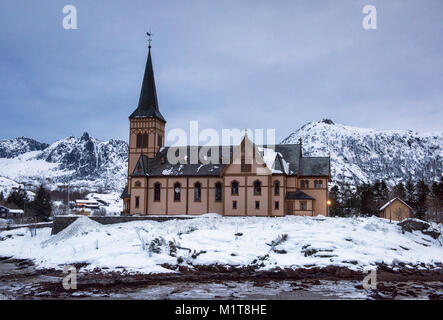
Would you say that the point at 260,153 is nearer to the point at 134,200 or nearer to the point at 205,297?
the point at 134,200

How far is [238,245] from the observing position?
121 feet

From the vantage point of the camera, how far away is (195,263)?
3353 cm

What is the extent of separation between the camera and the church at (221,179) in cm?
5216

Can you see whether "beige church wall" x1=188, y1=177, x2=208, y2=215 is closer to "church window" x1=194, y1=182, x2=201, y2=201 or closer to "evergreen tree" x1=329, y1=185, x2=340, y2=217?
"church window" x1=194, y1=182, x2=201, y2=201

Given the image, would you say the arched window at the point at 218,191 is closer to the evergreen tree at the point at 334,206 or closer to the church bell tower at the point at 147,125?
the church bell tower at the point at 147,125

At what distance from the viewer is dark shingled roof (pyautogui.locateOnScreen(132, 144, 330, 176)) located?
5531 cm

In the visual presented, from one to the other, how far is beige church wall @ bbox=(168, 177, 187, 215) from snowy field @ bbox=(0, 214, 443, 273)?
29.2 feet

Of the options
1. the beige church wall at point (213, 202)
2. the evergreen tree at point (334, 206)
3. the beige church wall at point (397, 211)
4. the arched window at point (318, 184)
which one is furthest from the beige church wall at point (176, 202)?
the beige church wall at point (397, 211)

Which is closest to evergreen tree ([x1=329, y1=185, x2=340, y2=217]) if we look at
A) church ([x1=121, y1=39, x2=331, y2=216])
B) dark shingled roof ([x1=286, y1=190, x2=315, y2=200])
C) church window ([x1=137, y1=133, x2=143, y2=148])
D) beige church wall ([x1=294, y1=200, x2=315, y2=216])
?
church ([x1=121, y1=39, x2=331, y2=216])

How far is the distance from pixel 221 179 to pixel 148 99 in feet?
55.9

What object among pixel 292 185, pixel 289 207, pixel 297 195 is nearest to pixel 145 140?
pixel 292 185
